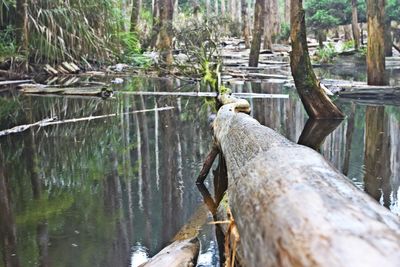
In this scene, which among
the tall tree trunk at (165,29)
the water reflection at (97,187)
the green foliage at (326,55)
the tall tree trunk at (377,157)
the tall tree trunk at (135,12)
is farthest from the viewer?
the tall tree trunk at (135,12)

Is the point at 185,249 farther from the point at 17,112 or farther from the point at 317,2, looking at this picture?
the point at 317,2

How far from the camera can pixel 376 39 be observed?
11953 mm

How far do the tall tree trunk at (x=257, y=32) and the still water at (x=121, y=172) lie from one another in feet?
25.5

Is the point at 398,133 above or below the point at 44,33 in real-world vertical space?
below

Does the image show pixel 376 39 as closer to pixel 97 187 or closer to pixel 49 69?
pixel 97 187

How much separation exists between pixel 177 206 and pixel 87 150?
2505 millimetres

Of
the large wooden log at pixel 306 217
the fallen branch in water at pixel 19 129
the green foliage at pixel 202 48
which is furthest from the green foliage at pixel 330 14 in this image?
the large wooden log at pixel 306 217

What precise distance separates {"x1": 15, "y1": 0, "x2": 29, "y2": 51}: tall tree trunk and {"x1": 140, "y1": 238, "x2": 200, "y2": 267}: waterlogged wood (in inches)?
602

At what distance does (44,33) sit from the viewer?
17.4 m

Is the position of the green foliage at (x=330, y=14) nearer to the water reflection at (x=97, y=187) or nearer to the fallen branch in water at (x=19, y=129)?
the water reflection at (x=97, y=187)

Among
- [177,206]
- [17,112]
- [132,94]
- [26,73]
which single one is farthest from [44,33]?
[177,206]

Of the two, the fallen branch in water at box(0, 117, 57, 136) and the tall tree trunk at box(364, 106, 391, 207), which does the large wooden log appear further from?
the fallen branch in water at box(0, 117, 57, 136)

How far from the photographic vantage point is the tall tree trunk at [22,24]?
1722cm

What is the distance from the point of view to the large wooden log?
157cm
